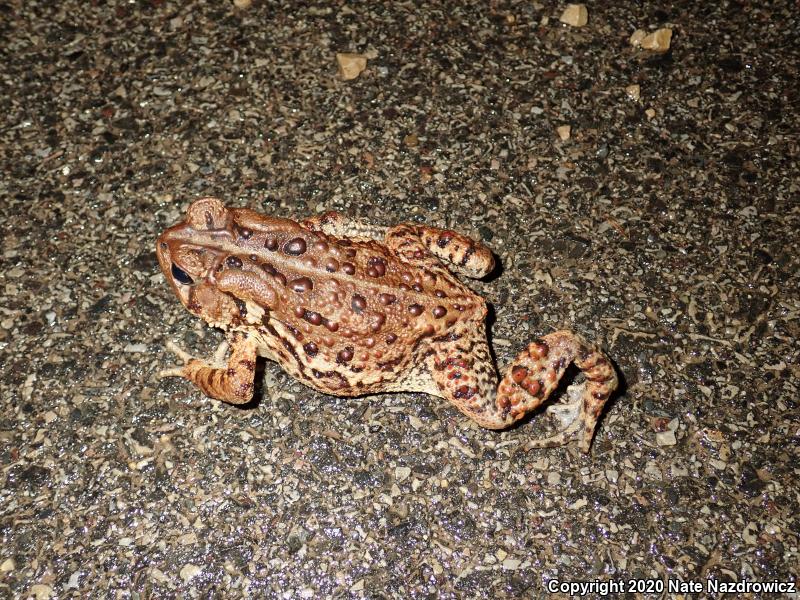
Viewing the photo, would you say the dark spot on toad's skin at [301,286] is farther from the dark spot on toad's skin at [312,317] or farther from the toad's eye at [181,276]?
the toad's eye at [181,276]

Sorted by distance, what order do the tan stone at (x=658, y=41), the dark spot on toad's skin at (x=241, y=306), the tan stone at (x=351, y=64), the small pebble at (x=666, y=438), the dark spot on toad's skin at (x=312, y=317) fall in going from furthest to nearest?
the tan stone at (x=658, y=41)
the tan stone at (x=351, y=64)
the small pebble at (x=666, y=438)
the dark spot on toad's skin at (x=241, y=306)
the dark spot on toad's skin at (x=312, y=317)

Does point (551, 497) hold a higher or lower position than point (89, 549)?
higher

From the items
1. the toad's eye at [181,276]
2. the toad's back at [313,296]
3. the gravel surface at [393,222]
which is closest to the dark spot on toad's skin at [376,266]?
the toad's back at [313,296]

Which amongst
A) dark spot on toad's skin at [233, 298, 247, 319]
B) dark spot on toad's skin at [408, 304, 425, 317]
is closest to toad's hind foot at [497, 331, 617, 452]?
dark spot on toad's skin at [408, 304, 425, 317]

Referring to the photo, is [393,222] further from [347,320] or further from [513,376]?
[513,376]

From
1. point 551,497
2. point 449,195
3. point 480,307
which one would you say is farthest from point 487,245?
point 551,497

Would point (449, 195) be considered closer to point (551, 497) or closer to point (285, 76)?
point (285, 76)

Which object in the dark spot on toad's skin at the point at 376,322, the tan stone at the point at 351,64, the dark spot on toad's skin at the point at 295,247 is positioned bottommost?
the dark spot on toad's skin at the point at 376,322

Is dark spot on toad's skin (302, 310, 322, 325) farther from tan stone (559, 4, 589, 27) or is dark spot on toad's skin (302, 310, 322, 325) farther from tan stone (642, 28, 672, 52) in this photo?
tan stone (642, 28, 672, 52)
